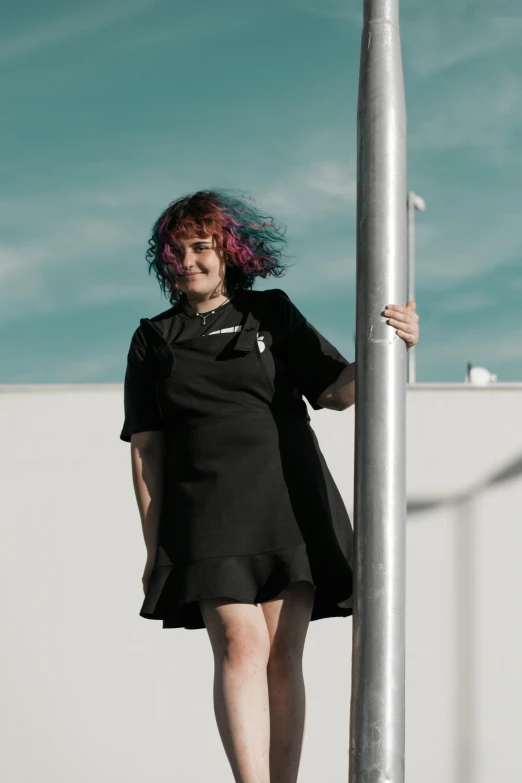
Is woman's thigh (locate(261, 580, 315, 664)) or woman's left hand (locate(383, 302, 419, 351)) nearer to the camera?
woman's left hand (locate(383, 302, 419, 351))

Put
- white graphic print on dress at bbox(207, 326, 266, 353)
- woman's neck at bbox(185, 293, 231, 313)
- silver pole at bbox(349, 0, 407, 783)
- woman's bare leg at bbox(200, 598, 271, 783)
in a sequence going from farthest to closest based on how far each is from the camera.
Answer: woman's neck at bbox(185, 293, 231, 313) < white graphic print on dress at bbox(207, 326, 266, 353) < woman's bare leg at bbox(200, 598, 271, 783) < silver pole at bbox(349, 0, 407, 783)

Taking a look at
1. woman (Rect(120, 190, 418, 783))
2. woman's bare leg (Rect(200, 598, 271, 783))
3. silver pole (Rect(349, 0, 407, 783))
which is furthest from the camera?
woman (Rect(120, 190, 418, 783))

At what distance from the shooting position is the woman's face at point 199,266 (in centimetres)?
295

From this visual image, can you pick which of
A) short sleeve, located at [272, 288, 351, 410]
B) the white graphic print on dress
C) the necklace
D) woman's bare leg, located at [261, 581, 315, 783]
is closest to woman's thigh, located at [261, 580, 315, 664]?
woman's bare leg, located at [261, 581, 315, 783]

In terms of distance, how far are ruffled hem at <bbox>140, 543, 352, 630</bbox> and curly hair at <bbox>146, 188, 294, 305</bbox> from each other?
2.70 ft

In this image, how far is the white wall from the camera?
18.2 ft

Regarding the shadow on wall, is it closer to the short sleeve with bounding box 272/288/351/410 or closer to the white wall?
the white wall

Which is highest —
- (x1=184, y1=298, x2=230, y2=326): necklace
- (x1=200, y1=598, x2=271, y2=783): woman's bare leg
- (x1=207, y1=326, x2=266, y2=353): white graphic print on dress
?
(x1=184, y1=298, x2=230, y2=326): necklace

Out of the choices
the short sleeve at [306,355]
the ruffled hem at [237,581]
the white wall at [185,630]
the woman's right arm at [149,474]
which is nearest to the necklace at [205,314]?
the short sleeve at [306,355]

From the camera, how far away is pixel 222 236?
299cm

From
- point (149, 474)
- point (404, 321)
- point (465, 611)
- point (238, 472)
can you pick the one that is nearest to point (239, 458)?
point (238, 472)

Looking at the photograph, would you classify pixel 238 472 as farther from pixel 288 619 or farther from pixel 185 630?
pixel 185 630

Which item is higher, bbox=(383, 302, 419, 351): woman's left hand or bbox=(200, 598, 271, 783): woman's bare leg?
bbox=(383, 302, 419, 351): woman's left hand

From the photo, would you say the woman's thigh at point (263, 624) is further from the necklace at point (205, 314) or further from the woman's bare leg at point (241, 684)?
the necklace at point (205, 314)
